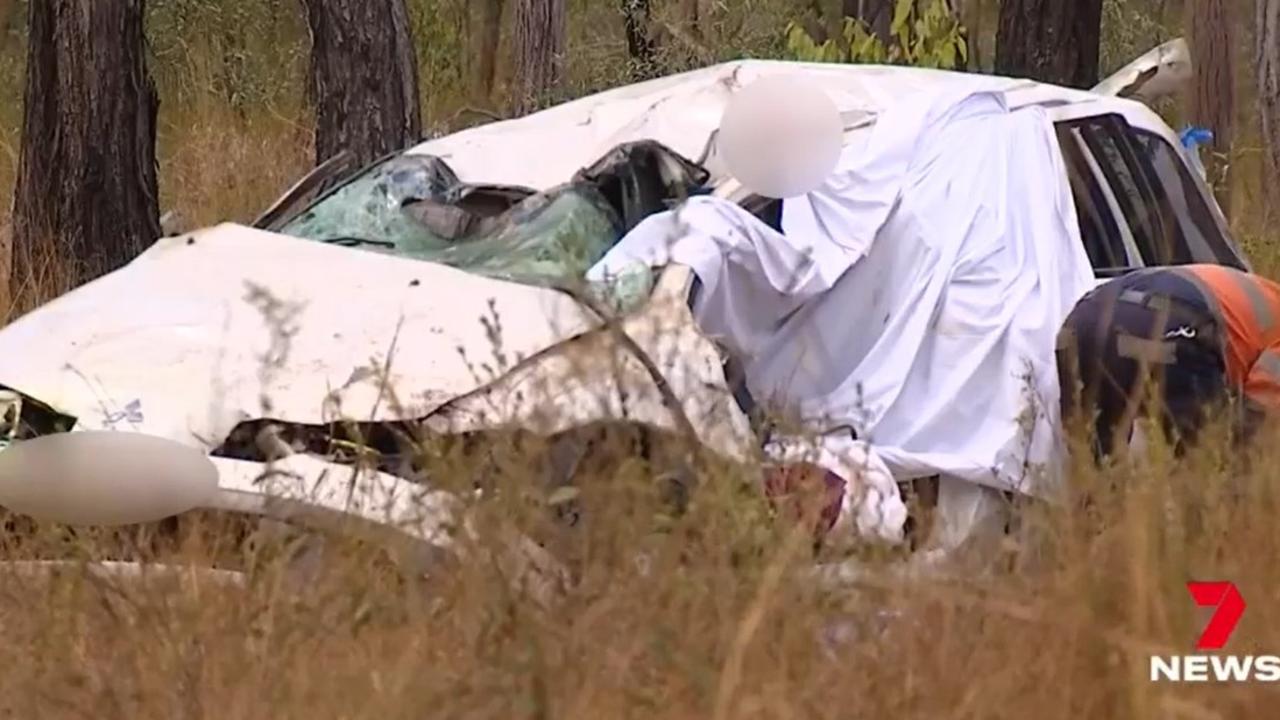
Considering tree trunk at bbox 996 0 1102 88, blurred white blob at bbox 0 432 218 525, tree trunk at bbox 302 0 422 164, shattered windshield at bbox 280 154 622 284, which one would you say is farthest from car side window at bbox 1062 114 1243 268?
tree trunk at bbox 996 0 1102 88

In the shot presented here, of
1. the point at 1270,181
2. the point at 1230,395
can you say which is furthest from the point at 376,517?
the point at 1270,181

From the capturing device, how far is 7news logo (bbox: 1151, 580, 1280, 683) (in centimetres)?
291

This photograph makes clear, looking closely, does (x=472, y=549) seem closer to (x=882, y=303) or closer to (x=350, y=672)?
(x=350, y=672)

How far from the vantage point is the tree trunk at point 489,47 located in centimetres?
1747

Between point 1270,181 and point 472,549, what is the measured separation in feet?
32.1

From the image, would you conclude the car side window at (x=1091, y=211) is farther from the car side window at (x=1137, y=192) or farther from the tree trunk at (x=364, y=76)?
the tree trunk at (x=364, y=76)

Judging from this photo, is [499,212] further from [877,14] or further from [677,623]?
[877,14]

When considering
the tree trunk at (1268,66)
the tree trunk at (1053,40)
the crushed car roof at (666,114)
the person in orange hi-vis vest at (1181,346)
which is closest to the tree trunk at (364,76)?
the crushed car roof at (666,114)

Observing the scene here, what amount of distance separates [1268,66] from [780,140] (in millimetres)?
8174

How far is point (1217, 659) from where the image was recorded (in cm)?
301

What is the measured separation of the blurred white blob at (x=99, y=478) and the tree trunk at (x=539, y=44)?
32.4ft

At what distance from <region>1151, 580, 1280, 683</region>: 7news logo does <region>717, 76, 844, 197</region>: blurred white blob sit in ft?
6.66

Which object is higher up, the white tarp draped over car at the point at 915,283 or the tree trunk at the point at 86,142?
the white tarp draped over car at the point at 915,283

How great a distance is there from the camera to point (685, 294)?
14.7 feet
